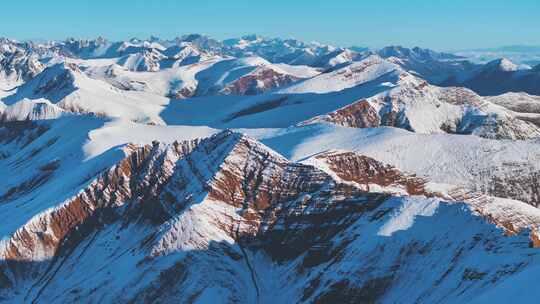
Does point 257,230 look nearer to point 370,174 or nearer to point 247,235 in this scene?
point 247,235

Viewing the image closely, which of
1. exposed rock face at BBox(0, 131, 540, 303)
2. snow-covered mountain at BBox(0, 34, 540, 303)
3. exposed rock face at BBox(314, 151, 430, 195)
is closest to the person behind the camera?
snow-covered mountain at BBox(0, 34, 540, 303)

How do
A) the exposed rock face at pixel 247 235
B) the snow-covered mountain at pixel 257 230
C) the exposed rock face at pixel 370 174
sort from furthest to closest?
the exposed rock face at pixel 370 174 → the exposed rock face at pixel 247 235 → the snow-covered mountain at pixel 257 230

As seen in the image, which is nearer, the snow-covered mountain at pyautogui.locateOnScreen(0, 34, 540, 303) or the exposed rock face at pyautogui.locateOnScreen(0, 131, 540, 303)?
the snow-covered mountain at pyautogui.locateOnScreen(0, 34, 540, 303)

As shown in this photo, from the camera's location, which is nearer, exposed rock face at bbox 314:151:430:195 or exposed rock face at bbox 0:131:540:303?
exposed rock face at bbox 0:131:540:303

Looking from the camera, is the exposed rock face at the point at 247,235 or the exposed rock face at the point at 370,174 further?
the exposed rock face at the point at 370,174

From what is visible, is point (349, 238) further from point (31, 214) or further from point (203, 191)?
point (31, 214)

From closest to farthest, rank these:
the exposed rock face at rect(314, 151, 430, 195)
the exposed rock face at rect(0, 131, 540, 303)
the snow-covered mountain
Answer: the snow-covered mountain < the exposed rock face at rect(0, 131, 540, 303) < the exposed rock face at rect(314, 151, 430, 195)

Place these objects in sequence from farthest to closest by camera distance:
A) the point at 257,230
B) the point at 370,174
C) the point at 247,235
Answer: the point at 370,174 < the point at 257,230 < the point at 247,235

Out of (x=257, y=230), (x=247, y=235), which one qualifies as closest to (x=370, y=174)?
(x=257, y=230)

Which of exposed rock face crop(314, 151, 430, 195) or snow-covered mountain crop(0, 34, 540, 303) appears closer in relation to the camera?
snow-covered mountain crop(0, 34, 540, 303)

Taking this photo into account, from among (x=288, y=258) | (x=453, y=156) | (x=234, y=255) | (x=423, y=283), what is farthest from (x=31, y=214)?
(x=453, y=156)

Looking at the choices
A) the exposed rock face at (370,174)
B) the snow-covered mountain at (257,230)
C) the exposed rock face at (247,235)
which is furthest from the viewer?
the exposed rock face at (370,174)
